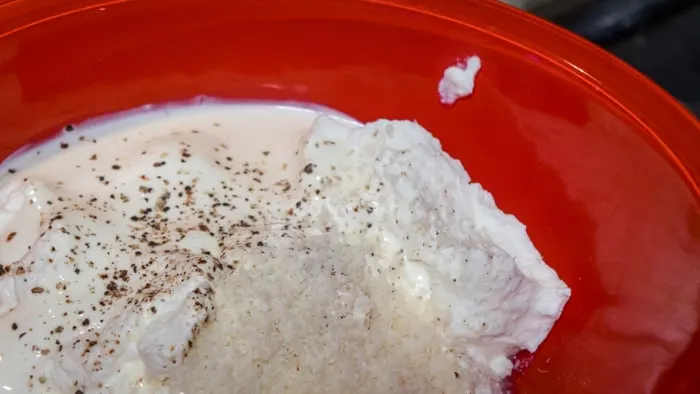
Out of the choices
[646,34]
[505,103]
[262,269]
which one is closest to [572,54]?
[505,103]

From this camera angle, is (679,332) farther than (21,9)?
No

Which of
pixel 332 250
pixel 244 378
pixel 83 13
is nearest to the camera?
pixel 244 378

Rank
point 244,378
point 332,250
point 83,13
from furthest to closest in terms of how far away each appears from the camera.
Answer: point 83,13 < point 332,250 < point 244,378

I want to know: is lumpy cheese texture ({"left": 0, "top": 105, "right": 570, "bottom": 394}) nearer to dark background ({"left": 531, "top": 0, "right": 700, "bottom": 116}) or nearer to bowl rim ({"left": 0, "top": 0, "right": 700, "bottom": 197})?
bowl rim ({"left": 0, "top": 0, "right": 700, "bottom": 197})

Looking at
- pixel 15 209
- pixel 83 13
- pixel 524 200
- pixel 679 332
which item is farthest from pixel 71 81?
pixel 679 332

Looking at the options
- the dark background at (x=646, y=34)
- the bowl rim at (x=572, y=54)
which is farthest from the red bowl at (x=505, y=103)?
the dark background at (x=646, y=34)

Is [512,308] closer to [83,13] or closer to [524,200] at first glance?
[524,200]

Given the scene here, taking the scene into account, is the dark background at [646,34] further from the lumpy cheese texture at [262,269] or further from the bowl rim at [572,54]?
the lumpy cheese texture at [262,269]
